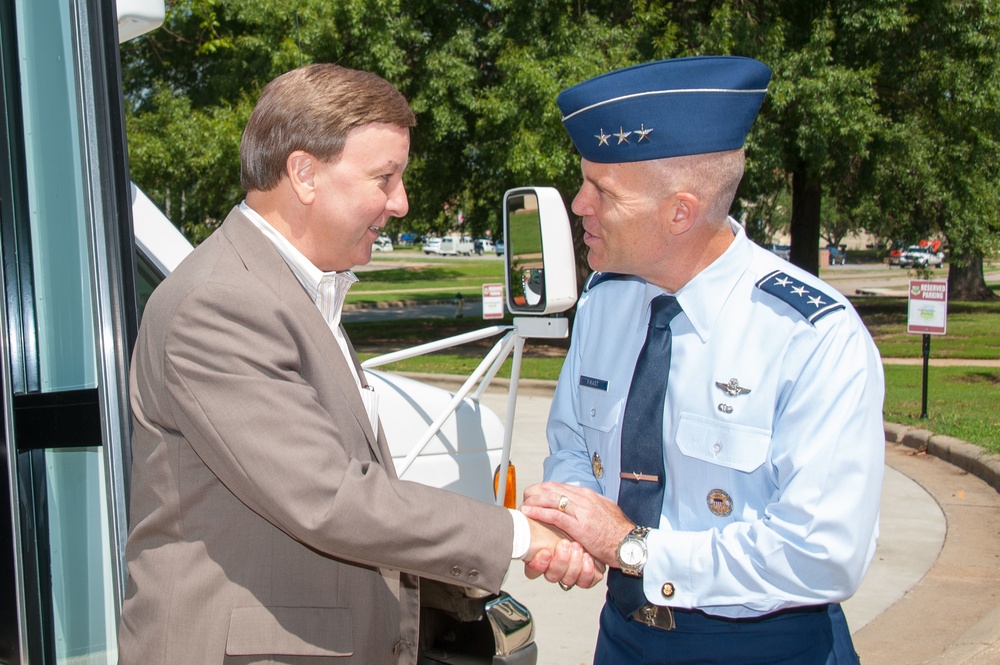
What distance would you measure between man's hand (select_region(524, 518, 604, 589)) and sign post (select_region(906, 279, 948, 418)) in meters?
8.18

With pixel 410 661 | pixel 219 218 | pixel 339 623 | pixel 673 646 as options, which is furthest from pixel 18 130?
pixel 219 218

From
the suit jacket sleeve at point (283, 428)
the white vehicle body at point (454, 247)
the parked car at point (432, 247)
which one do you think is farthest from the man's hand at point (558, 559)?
the parked car at point (432, 247)

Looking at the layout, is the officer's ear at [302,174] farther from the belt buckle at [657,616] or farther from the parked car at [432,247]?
the parked car at [432,247]

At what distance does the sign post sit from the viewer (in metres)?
9.61

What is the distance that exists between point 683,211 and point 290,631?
113 cm

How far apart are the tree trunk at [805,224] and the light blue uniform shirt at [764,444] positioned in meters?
17.4

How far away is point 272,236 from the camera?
2.04 meters

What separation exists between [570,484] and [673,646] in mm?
412

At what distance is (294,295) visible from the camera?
1.91m

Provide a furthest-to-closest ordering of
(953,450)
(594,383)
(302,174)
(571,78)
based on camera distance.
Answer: (571,78) → (953,450) → (594,383) → (302,174)

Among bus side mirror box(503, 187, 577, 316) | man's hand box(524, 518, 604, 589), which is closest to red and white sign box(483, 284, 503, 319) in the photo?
bus side mirror box(503, 187, 577, 316)

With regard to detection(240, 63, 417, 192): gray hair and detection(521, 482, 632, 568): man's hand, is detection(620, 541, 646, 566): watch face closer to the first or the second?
detection(521, 482, 632, 568): man's hand

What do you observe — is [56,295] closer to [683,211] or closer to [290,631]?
[290,631]

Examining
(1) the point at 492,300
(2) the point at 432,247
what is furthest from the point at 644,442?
(2) the point at 432,247
